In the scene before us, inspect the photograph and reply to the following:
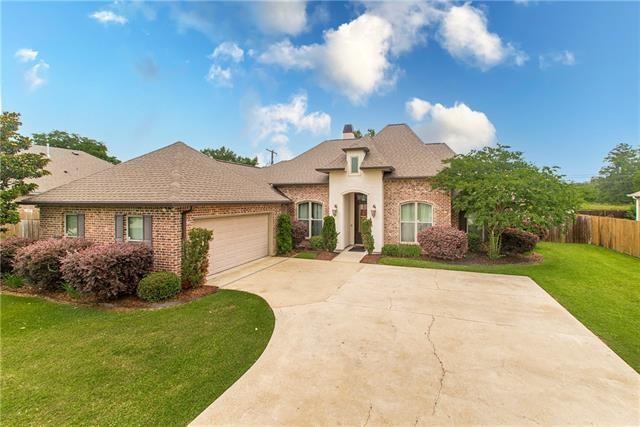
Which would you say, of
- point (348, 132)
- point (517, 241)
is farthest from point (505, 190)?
point (348, 132)

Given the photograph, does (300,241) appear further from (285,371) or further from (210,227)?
(285,371)

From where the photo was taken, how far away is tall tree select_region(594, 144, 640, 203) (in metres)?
35.3

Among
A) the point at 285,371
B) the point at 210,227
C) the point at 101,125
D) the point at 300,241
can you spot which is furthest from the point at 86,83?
the point at 285,371

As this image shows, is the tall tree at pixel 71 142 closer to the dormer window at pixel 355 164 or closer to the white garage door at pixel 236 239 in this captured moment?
the white garage door at pixel 236 239

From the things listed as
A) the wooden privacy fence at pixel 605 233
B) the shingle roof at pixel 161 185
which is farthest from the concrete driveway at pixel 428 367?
the wooden privacy fence at pixel 605 233

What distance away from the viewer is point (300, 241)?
13852mm

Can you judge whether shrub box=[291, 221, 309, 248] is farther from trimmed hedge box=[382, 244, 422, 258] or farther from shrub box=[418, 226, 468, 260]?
shrub box=[418, 226, 468, 260]

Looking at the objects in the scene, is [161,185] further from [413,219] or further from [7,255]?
[413,219]

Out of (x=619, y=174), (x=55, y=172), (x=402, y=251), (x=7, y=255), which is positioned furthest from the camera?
(x=619, y=174)

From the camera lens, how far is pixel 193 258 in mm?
7953

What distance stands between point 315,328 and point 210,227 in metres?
5.61

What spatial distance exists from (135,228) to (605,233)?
2222cm

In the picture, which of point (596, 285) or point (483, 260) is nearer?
point (596, 285)

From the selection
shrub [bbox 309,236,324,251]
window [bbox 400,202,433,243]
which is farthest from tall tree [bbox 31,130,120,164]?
window [bbox 400,202,433,243]
